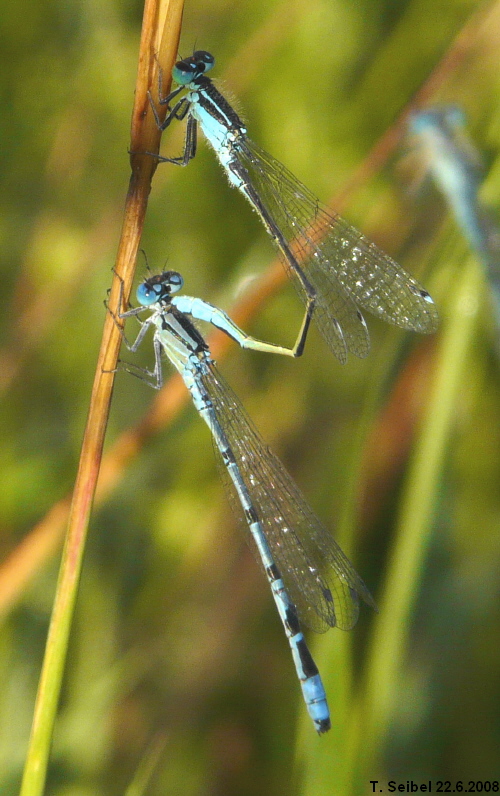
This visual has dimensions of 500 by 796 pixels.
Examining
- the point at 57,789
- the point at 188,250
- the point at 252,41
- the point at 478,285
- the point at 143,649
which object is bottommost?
the point at 57,789

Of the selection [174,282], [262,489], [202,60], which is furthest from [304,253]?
[262,489]

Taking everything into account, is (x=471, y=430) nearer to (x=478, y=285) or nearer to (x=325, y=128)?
(x=478, y=285)

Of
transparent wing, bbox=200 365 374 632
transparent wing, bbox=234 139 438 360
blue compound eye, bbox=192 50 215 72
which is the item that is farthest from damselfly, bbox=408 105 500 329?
transparent wing, bbox=200 365 374 632

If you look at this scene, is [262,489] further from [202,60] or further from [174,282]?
[202,60]

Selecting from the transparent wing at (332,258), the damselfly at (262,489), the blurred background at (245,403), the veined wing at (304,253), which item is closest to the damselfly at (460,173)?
the blurred background at (245,403)

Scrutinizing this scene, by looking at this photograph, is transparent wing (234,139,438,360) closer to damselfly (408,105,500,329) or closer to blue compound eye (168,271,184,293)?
damselfly (408,105,500,329)

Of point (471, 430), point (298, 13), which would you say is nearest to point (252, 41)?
point (298, 13)

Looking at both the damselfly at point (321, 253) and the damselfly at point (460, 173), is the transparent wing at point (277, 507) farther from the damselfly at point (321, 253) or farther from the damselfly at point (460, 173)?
the damselfly at point (460, 173)
